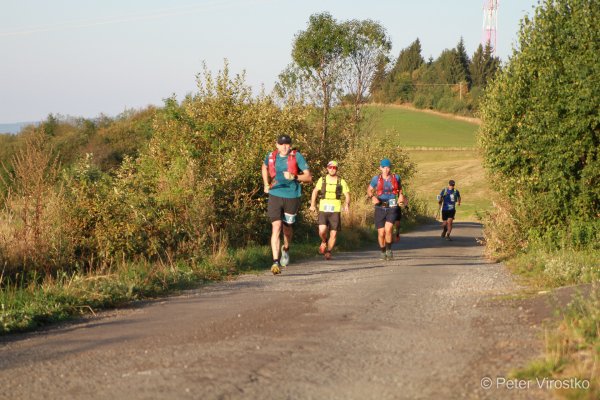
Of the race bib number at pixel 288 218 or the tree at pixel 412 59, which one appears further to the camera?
the tree at pixel 412 59

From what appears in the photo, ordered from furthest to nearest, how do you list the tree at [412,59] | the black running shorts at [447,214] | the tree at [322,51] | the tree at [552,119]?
1. the tree at [412,59]
2. the tree at [322,51]
3. the black running shorts at [447,214]
4. the tree at [552,119]

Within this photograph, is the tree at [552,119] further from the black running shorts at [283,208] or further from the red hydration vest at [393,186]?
the black running shorts at [283,208]

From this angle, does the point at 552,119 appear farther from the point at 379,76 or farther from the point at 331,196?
the point at 379,76

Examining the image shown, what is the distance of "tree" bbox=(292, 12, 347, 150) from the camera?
159ft

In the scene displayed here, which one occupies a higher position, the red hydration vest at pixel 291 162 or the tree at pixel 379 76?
the tree at pixel 379 76

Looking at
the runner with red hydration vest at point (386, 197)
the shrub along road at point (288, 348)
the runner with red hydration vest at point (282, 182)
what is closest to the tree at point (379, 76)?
the runner with red hydration vest at point (386, 197)

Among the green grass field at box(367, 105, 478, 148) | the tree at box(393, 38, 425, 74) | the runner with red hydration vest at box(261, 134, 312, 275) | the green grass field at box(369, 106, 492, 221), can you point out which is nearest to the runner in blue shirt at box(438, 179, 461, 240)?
the runner with red hydration vest at box(261, 134, 312, 275)

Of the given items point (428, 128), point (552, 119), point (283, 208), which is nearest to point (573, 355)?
point (283, 208)

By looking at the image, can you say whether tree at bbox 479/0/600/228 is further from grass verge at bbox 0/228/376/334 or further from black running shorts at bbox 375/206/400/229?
grass verge at bbox 0/228/376/334

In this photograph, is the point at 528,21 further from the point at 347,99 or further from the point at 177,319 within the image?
the point at 347,99

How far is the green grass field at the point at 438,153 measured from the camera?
213ft

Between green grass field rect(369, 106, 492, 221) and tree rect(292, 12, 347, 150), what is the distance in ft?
15.4

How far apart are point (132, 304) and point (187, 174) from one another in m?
7.22

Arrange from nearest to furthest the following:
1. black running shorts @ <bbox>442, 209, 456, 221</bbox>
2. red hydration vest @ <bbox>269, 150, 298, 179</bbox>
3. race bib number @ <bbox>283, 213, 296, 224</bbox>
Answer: red hydration vest @ <bbox>269, 150, 298, 179</bbox>
race bib number @ <bbox>283, 213, 296, 224</bbox>
black running shorts @ <bbox>442, 209, 456, 221</bbox>
